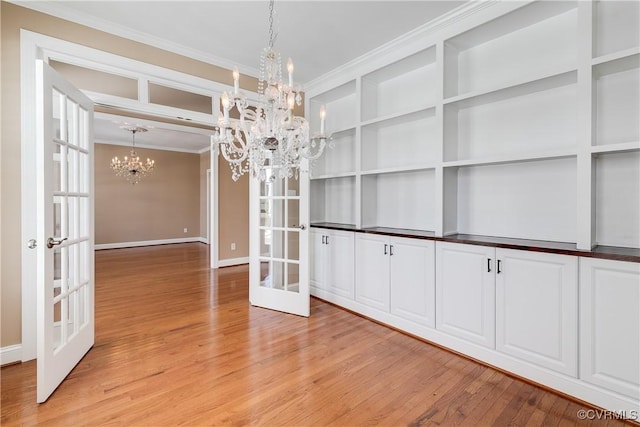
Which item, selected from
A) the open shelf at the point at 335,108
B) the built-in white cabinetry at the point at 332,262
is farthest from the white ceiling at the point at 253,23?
the built-in white cabinetry at the point at 332,262

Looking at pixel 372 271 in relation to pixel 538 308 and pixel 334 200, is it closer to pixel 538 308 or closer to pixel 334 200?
pixel 334 200

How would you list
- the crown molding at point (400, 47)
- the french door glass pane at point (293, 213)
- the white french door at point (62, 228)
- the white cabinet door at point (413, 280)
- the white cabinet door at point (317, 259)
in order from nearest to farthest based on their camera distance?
1. the white french door at point (62, 228)
2. the crown molding at point (400, 47)
3. the white cabinet door at point (413, 280)
4. the french door glass pane at point (293, 213)
5. the white cabinet door at point (317, 259)

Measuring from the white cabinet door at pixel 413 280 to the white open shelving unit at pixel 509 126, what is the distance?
11.3 inches

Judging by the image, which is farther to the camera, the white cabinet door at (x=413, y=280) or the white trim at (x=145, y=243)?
the white trim at (x=145, y=243)

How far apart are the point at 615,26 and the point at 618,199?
1.16m

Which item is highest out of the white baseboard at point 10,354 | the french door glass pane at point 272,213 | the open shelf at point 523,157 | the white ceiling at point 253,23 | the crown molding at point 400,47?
the white ceiling at point 253,23

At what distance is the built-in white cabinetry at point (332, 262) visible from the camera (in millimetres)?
3531

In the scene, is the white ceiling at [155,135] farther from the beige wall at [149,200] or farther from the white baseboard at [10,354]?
Result: the white baseboard at [10,354]

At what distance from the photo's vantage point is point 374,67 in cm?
330

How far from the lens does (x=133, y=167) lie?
300 inches

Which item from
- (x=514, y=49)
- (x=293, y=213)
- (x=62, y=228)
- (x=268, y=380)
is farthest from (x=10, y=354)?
(x=514, y=49)

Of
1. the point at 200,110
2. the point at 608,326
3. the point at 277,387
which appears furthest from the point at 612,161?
the point at 200,110

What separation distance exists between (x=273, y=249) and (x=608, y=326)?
2907 mm

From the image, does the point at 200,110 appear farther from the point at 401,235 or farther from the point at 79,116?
the point at 401,235
